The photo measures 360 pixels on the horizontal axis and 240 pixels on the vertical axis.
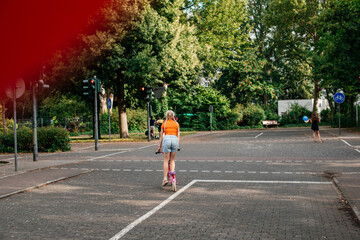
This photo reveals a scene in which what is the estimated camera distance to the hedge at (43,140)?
2048cm

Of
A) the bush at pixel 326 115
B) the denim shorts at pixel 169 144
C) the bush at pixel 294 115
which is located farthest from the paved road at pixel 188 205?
the bush at pixel 326 115

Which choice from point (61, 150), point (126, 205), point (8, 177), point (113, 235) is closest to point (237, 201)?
point (126, 205)

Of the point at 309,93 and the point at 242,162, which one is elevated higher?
the point at 309,93

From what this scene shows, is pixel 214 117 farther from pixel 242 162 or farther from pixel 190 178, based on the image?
pixel 190 178

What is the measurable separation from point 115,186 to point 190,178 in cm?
200

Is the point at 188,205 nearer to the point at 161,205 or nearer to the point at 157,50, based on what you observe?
the point at 161,205

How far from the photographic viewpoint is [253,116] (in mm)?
51469

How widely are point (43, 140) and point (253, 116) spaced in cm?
3453

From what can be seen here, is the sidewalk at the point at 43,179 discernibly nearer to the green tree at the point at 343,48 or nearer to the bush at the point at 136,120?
the green tree at the point at 343,48

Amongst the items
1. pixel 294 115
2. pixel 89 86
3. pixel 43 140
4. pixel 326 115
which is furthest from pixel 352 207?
pixel 326 115

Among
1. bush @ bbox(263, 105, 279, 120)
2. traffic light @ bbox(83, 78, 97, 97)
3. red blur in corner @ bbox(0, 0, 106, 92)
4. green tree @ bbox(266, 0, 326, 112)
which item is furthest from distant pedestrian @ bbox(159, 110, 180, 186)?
bush @ bbox(263, 105, 279, 120)

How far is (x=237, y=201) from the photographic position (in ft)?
25.0

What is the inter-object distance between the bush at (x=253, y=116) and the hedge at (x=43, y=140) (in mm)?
33399

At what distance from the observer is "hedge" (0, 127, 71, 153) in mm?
20484
